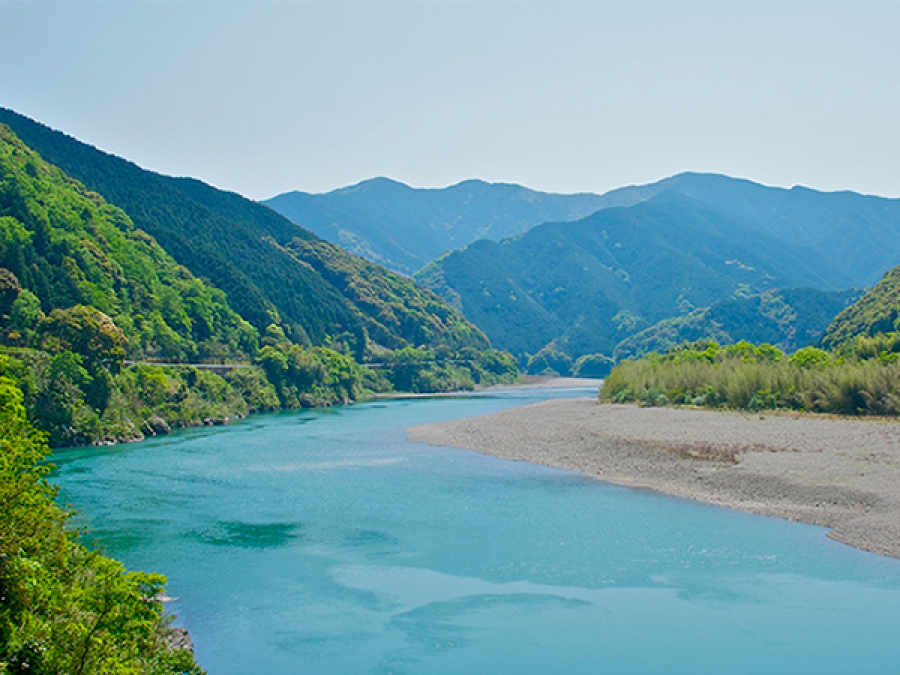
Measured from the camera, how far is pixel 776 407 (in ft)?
168

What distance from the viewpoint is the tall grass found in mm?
45719

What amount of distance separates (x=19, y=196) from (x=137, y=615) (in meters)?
79.3

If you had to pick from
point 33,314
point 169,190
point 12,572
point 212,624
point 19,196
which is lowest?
point 212,624

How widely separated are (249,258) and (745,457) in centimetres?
12079

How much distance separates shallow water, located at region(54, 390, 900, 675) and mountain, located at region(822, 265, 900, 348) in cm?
5514

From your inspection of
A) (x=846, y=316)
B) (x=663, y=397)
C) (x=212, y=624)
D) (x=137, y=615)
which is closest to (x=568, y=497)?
(x=212, y=624)

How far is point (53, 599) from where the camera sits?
11.1m

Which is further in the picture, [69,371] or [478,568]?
[69,371]

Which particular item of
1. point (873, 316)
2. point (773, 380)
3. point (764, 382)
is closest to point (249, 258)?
point (873, 316)

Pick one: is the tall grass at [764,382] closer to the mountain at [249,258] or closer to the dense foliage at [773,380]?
the dense foliage at [773,380]

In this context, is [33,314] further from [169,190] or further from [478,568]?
[169,190]

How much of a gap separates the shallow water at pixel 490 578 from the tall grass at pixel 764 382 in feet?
66.9

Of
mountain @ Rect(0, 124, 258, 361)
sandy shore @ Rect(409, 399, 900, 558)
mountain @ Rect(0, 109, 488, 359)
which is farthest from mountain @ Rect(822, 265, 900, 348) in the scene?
mountain @ Rect(0, 109, 488, 359)

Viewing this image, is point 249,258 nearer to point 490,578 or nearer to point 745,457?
point 745,457
